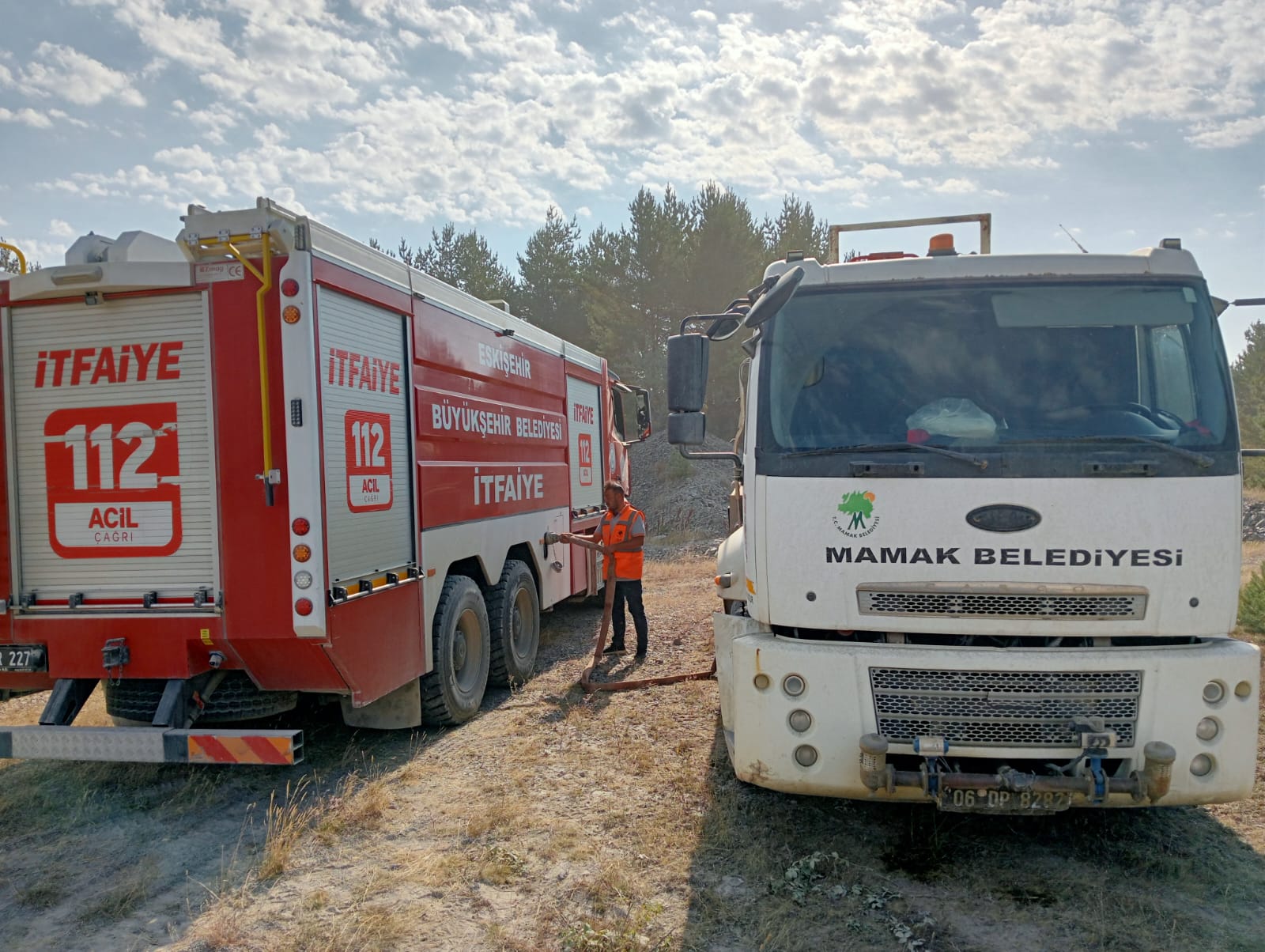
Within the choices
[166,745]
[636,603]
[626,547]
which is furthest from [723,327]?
[636,603]

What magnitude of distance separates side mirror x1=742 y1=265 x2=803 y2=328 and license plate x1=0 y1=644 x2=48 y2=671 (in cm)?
407

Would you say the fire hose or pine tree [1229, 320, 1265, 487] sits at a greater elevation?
pine tree [1229, 320, 1265, 487]

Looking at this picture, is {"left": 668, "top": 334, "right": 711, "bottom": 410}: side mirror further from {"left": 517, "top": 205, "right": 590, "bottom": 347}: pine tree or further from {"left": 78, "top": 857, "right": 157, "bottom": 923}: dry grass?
{"left": 517, "top": 205, "right": 590, "bottom": 347}: pine tree

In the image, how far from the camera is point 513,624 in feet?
24.3

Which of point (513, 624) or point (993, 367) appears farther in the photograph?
point (513, 624)

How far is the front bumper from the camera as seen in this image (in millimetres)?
3703

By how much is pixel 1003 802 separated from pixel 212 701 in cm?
399

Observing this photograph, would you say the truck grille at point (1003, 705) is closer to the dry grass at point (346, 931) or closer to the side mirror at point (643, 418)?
the dry grass at point (346, 931)

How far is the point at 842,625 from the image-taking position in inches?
155

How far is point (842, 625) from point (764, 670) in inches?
15.3

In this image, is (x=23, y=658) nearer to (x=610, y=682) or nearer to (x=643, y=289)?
(x=610, y=682)

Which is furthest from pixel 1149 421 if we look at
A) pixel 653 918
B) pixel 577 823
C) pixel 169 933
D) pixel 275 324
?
pixel 169 933

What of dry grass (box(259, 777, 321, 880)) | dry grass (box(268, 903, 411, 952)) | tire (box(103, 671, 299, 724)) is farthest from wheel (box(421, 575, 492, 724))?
dry grass (box(268, 903, 411, 952))

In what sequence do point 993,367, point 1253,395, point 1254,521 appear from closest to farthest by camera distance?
point 993,367
point 1254,521
point 1253,395
